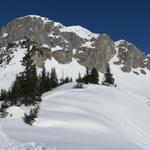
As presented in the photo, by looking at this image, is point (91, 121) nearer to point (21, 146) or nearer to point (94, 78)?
point (21, 146)

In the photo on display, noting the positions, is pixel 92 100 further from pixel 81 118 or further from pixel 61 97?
pixel 81 118

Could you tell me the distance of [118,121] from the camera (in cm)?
5250

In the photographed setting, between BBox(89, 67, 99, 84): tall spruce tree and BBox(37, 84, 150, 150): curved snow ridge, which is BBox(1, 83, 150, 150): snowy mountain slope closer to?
BBox(37, 84, 150, 150): curved snow ridge

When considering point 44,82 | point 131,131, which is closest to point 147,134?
point 131,131

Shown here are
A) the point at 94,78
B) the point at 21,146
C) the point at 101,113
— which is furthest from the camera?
the point at 94,78

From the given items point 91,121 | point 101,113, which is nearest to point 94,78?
point 101,113

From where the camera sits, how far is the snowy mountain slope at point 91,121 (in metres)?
28.7

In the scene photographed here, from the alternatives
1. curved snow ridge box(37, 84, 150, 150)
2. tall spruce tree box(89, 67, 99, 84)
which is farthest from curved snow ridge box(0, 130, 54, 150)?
tall spruce tree box(89, 67, 99, 84)

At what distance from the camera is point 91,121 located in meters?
41.8

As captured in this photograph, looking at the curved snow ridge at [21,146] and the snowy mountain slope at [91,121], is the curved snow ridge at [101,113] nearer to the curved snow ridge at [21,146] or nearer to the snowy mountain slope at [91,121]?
the snowy mountain slope at [91,121]

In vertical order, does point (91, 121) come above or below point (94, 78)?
below

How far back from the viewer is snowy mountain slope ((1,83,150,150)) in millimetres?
28734

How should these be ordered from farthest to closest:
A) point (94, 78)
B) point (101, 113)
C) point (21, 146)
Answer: point (94, 78)
point (101, 113)
point (21, 146)

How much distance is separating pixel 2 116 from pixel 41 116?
155 inches
